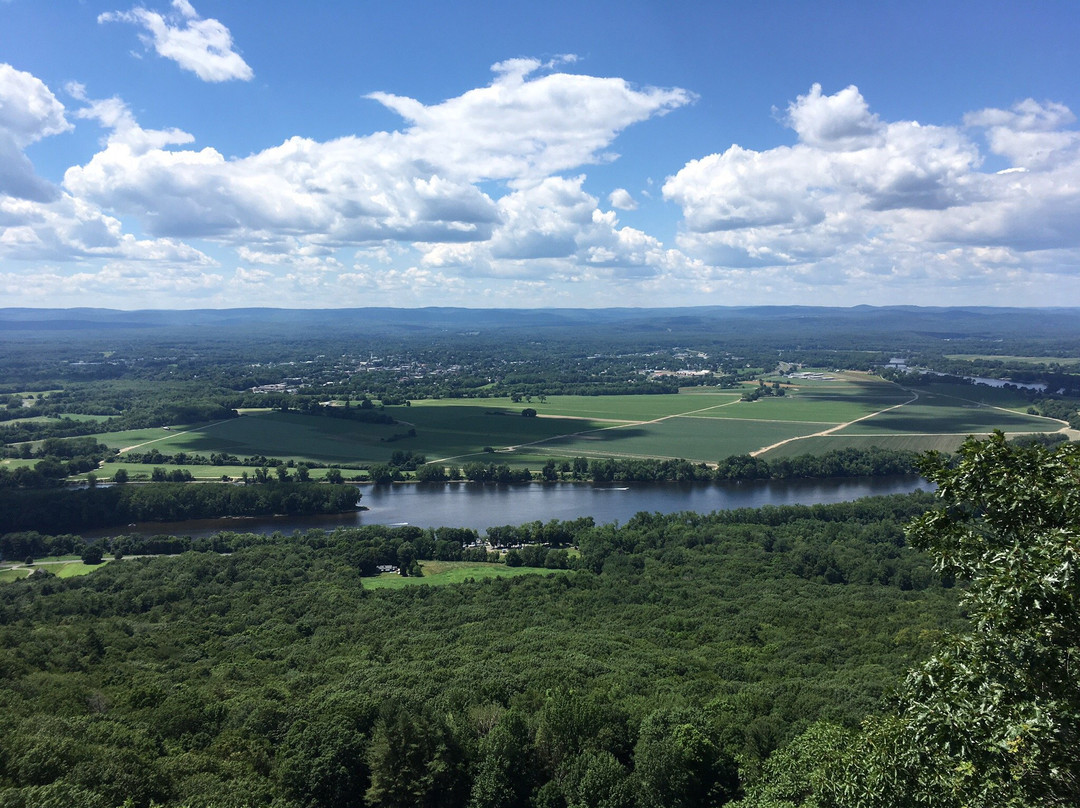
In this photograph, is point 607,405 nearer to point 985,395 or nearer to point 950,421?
point 950,421

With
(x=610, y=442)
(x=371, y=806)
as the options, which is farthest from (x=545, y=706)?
(x=610, y=442)

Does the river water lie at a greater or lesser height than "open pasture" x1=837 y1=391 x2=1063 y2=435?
lesser

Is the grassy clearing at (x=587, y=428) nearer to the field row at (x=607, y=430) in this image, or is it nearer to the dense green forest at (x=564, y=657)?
the field row at (x=607, y=430)

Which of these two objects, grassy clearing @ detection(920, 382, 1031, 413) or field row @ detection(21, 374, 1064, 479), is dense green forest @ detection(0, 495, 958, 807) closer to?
field row @ detection(21, 374, 1064, 479)

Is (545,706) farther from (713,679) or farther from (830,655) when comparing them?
(830,655)

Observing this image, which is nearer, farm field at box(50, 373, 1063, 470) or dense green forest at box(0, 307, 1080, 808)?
A: dense green forest at box(0, 307, 1080, 808)

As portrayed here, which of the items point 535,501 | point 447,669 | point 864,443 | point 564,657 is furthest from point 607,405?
point 447,669

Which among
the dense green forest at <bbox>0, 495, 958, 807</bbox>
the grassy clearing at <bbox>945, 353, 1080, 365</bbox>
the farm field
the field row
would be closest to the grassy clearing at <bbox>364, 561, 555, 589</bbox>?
the dense green forest at <bbox>0, 495, 958, 807</bbox>
